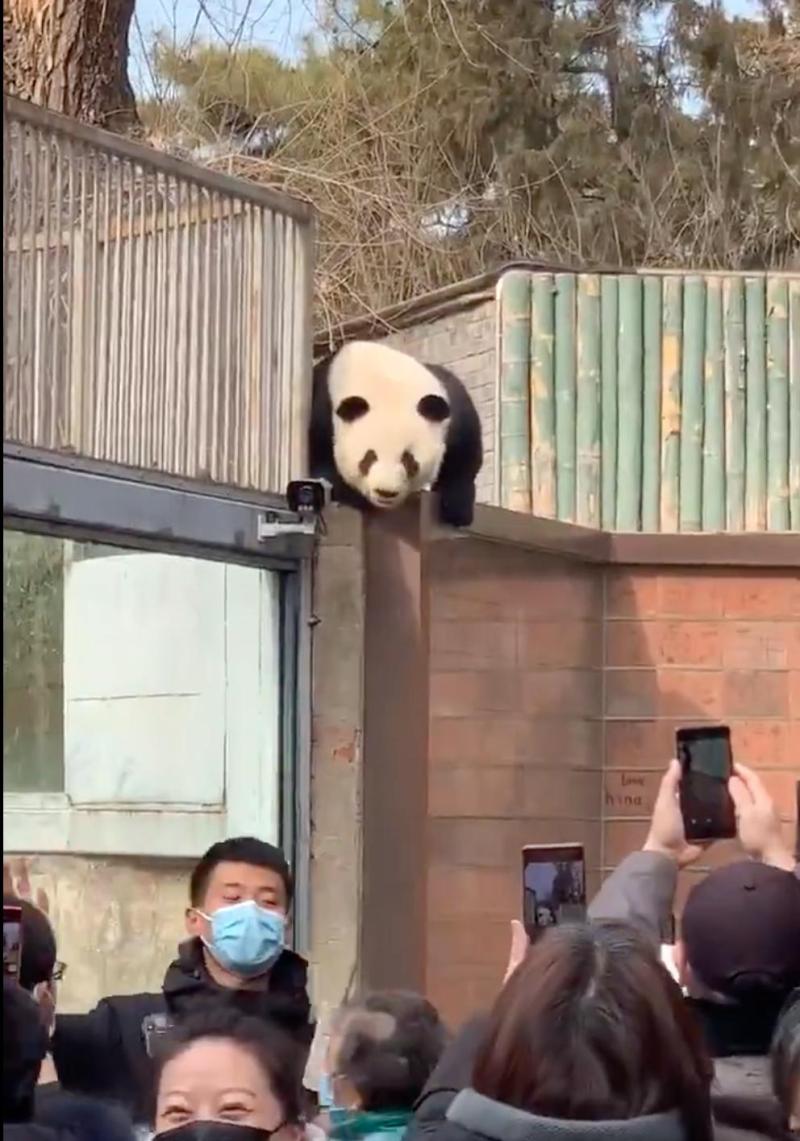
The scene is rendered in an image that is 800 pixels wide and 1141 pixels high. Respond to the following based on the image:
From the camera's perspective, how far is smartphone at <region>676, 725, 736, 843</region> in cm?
325

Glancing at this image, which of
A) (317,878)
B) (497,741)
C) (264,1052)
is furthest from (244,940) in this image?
(497,741)

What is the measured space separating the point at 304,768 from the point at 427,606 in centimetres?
66

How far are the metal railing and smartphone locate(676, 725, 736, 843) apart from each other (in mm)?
1829

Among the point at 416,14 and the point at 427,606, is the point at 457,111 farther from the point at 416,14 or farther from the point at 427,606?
the point at 427,606

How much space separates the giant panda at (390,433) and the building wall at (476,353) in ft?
6.34

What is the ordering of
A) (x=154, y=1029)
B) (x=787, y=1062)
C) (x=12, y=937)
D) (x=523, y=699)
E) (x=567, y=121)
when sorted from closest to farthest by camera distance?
(x=787, y=1062)
(x=12, y=937)
(x=154, y=1029)
(x=523, y=699)
(x=567, y=121)

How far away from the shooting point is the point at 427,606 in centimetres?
584

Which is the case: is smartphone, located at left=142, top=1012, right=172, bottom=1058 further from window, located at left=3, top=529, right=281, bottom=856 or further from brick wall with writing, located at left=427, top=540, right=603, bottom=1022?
brick wall with writing, located at left=427, top=540, right=603, bottom=1022

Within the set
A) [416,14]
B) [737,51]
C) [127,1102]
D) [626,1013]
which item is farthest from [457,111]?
[626,1013]

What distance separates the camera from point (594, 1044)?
203 centimetres

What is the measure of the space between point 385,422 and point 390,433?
54 millimetres

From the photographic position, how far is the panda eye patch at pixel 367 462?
225 inches

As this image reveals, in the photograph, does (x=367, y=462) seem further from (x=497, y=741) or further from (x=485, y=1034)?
(x=485, y=1034)

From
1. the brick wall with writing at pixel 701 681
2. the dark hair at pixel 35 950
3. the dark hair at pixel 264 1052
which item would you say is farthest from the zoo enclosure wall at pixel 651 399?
the dark hair at pixel 264 1052
